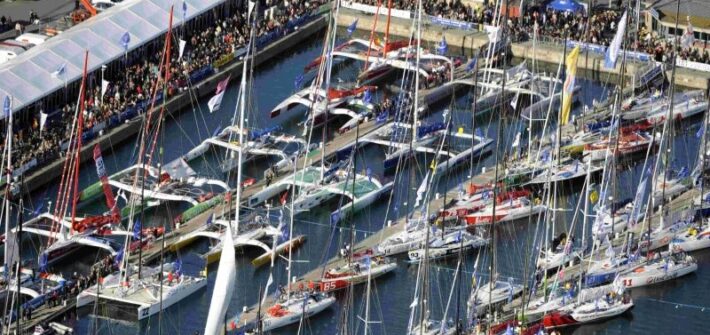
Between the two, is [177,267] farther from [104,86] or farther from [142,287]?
[104,86]

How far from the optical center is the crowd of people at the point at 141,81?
424 ft

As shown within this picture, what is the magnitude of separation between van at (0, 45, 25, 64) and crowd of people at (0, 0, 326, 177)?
4.74m

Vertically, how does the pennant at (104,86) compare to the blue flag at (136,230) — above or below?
above

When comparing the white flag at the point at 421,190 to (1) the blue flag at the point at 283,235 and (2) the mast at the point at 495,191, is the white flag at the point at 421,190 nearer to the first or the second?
(2) the mast at the point at 495,191

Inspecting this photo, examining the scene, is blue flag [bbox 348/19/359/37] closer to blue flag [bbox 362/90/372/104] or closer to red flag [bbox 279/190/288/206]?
blue flag [bbox 362/90/372/104]

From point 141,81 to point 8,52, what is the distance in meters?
7.48

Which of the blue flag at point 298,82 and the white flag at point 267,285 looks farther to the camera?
Result: the blue flag at point 298,82

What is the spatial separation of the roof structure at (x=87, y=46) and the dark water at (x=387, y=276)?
5.03 m

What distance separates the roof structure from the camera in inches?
5221

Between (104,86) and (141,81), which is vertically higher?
(104,86)

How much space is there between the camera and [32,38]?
142 m

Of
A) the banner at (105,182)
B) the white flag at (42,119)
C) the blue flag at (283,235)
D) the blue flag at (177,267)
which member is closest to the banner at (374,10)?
the white flag at (42,119)

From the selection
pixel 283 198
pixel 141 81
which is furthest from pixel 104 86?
pixel 283 198

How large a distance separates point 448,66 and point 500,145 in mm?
14526
